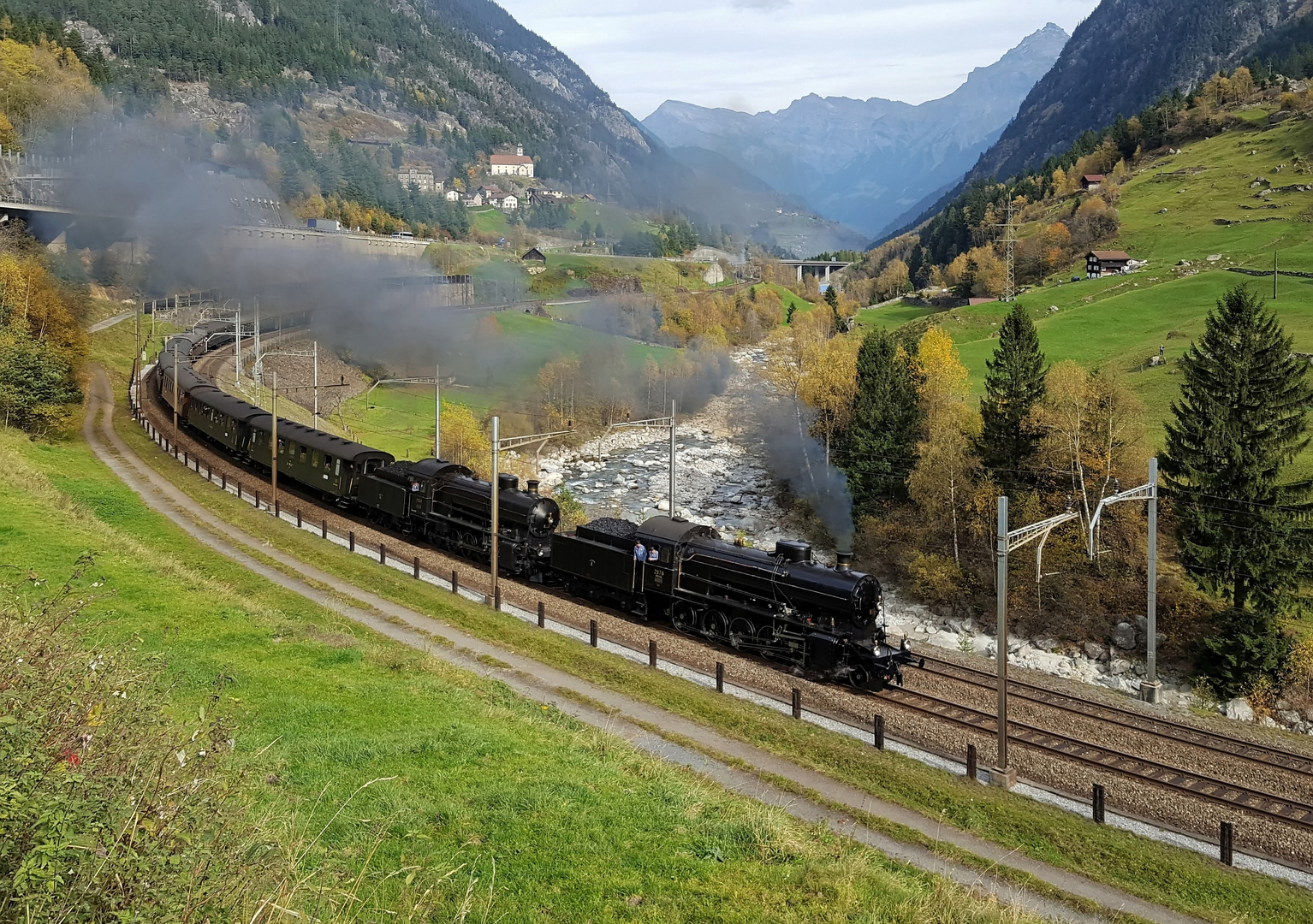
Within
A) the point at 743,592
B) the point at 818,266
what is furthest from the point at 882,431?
the point at 818,266

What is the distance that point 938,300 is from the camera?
130500 mm

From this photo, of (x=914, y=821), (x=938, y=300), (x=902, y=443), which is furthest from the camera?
(x=938, y=300)

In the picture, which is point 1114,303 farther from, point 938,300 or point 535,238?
point 535,238

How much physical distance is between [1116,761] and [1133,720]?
175 inches

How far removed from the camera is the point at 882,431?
56.2 meters

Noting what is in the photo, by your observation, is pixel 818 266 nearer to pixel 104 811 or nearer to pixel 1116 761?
pixel 1116 761

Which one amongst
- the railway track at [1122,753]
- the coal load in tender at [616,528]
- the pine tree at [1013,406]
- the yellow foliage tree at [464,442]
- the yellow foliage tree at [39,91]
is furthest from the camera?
the yellow foliage tree at [39,91]

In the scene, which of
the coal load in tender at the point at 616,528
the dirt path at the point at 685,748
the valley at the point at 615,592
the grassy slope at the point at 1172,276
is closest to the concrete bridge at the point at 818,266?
the grassy slope at the point at 1172,276

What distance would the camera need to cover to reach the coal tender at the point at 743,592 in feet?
87.5

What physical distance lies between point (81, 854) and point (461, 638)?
78.0ft

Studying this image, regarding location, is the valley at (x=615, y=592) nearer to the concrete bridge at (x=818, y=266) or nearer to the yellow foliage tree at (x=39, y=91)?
the yellow foliage tree at (x=39, y=91)

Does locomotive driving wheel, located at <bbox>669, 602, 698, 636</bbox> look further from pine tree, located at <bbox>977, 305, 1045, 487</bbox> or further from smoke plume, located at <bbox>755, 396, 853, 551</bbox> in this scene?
smoke plume, located at <bbox>755, 396, 853, 551</bbox>

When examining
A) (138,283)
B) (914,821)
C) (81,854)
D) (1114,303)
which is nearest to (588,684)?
(914,821)

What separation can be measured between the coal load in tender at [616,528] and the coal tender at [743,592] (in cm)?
5
